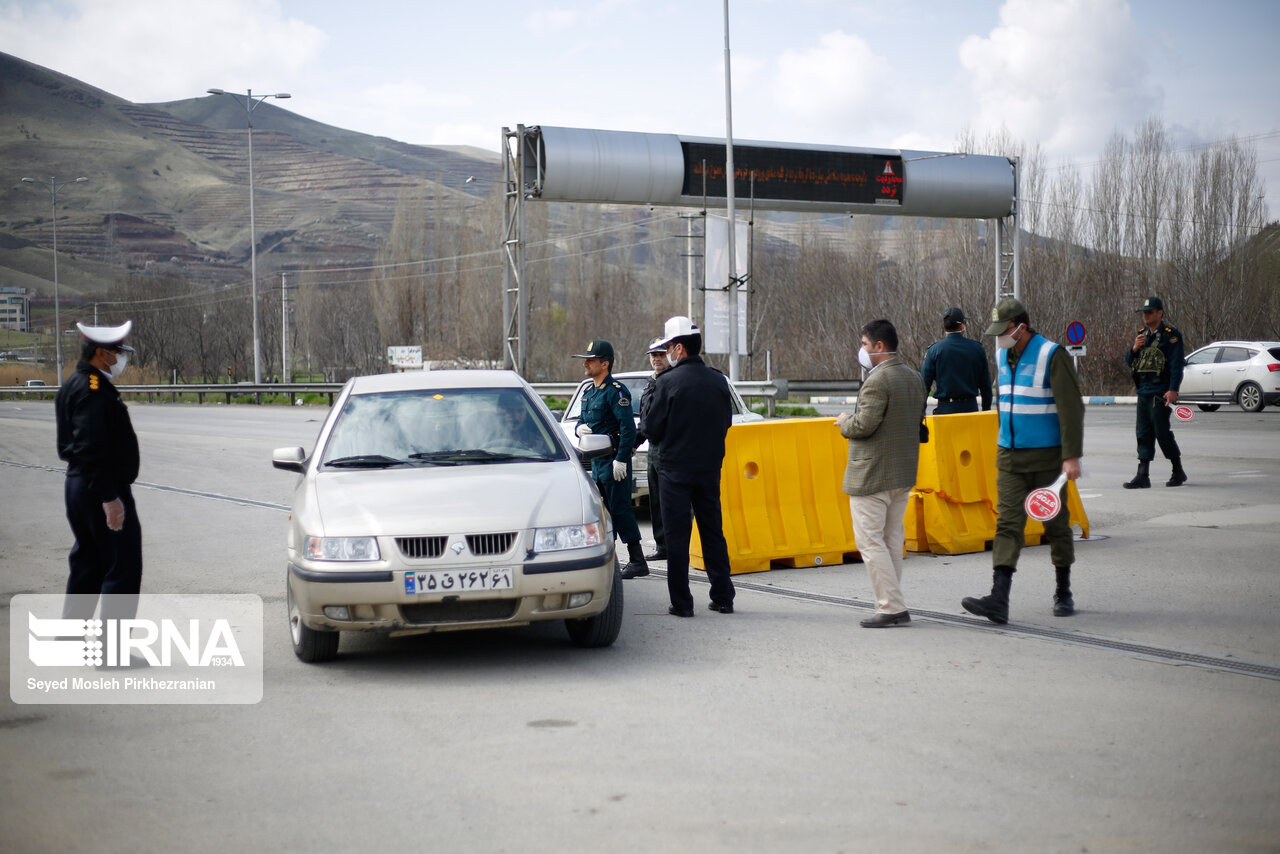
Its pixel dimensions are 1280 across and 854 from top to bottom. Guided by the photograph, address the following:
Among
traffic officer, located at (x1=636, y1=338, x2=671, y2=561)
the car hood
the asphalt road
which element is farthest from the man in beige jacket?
the car hood

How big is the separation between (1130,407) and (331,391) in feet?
96.4

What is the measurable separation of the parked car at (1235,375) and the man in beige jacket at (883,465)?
80.1 feet

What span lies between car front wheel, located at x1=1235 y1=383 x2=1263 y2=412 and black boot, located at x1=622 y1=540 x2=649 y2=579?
24.4 m

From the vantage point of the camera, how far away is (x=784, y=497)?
959 centimetres

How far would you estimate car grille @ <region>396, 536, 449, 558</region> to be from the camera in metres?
5.98

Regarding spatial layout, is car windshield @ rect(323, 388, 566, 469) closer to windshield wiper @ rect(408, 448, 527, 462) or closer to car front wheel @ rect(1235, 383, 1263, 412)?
windshield wiper @ rect(408, 448, 527, 462)

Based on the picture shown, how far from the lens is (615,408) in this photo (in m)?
9.10

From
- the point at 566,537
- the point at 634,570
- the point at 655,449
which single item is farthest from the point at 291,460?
the point at 634,570

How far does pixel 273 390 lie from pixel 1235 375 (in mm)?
34571

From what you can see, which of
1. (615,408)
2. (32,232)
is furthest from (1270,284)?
(32,232)

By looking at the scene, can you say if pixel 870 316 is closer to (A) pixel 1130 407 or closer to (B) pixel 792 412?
(A) pixel 1130 407

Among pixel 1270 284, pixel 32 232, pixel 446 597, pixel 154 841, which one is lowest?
pixel 154 841

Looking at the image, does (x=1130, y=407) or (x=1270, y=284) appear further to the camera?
(x=1270, y=284)

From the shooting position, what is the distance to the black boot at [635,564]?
9.36 metres
